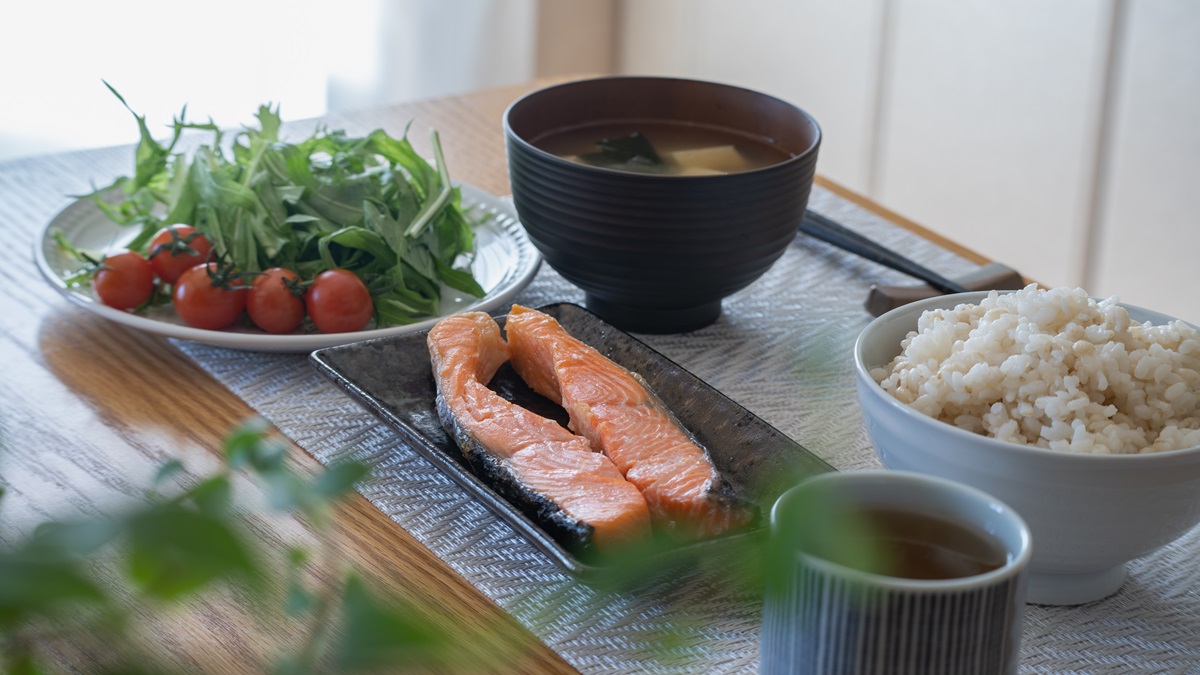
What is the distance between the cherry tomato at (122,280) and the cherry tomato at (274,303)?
0.11 metres

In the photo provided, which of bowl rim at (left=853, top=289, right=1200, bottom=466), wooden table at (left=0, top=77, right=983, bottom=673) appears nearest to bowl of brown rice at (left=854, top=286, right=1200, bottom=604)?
bowl rim at (left=853, top=289, right=1200, bottom=466)

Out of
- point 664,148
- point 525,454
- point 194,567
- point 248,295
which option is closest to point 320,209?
point 248,295

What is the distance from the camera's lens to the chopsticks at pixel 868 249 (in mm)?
1274

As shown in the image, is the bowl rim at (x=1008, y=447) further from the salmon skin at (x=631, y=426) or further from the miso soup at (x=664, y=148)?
the miso soup at (x=664, y=148)

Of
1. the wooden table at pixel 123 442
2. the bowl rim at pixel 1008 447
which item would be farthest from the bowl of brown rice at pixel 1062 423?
the wooden table at pixel 123 442

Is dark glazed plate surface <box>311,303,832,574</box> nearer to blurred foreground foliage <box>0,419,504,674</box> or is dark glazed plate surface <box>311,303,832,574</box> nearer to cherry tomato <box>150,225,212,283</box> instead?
cherry tomato <box>150,225,212,283</box>

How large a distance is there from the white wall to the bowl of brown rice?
6.16 feet

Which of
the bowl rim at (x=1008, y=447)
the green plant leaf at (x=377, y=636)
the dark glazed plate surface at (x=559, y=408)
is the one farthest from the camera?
the dark glazed plate surface at (x=559, y=408)

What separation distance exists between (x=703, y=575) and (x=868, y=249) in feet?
2.07

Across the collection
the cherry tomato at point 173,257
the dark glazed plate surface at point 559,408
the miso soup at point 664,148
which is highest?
the miso soup at point 664,148

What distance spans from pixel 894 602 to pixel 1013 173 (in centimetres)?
247

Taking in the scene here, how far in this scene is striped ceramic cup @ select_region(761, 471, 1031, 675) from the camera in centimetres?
51

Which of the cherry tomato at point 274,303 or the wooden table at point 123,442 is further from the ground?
the cherry tomato at point 274,303

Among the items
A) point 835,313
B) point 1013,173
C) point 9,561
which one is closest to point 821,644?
point 9,561
